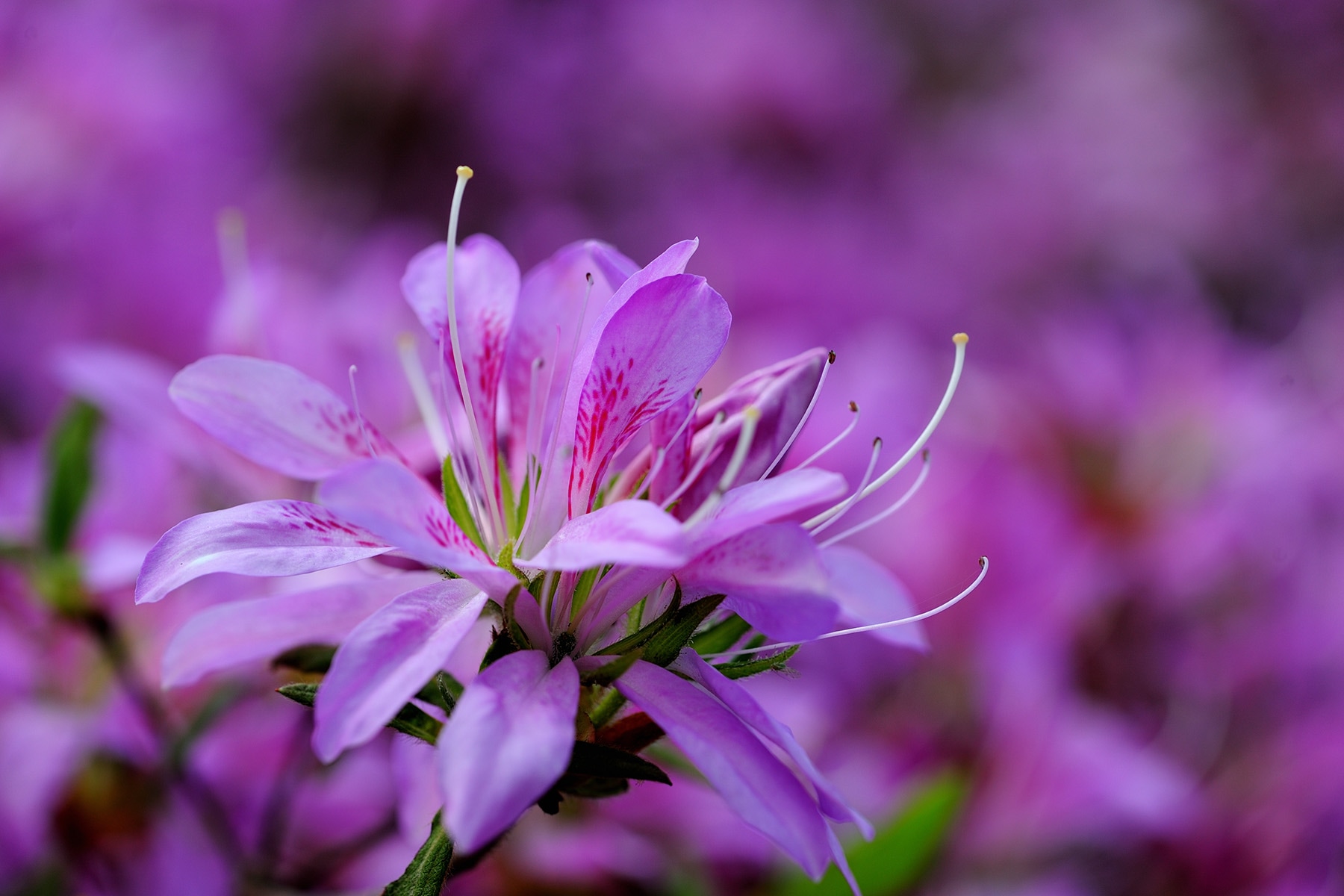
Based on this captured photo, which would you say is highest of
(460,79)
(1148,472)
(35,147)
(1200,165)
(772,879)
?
(1200,165)

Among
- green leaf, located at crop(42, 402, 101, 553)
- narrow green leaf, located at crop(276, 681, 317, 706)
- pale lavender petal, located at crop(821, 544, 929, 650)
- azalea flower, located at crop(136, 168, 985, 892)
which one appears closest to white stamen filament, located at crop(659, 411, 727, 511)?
azalea flower, located at crop(136, 168, 985, 892)

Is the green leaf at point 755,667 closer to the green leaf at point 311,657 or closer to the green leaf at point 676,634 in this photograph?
the green leaf at point 676,634

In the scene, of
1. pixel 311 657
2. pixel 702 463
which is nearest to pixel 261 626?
pixel 311 657

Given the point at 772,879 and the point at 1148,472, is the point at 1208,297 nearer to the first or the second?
the point at 1148,472

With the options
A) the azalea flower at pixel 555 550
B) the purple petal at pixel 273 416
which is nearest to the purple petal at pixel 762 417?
the azalea flower at pixel 555 550

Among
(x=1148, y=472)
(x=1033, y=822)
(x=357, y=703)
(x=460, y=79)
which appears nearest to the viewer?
(x=357, y=703)

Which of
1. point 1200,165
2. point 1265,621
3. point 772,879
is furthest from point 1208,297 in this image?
point 772,879

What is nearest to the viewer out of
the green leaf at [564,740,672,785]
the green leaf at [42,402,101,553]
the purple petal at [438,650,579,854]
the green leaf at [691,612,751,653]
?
the purple petal at [438,650,579,854]

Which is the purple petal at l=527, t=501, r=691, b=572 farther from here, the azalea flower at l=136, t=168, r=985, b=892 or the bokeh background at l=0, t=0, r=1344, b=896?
the bokeh background at l=0, t=0, r=1344, b=896
